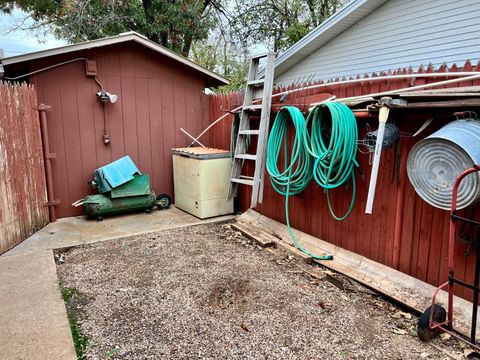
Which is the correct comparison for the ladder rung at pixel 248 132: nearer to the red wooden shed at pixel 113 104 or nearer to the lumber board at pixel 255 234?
the lumber board at pixel 255 234

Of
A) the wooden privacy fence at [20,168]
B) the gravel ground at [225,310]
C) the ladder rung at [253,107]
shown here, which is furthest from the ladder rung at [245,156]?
the wooden privacy fence at [20,168]

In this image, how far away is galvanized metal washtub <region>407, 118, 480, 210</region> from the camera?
1.99 m

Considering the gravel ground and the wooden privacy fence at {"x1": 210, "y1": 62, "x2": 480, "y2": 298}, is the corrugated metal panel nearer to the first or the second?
the gravel ground

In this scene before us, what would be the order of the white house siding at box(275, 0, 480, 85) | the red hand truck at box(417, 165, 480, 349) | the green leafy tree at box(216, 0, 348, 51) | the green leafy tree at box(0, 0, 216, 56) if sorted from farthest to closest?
the green leafy tree at box(216, 0, 348, 51) < the green leafy tree at box(0, 0, 216, 56) < the white house siding at box(275, 0, 480, 85) < the red hand truck at box(417, 165, 480, 349)

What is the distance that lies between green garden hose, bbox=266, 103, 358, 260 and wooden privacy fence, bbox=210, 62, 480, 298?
0.17 metres

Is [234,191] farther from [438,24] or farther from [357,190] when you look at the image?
[438,24]

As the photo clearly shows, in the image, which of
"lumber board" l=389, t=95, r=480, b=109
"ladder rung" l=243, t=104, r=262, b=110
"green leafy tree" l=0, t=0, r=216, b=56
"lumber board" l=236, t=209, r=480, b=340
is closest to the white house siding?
"green leafy tree" l=0, t=0, r=216, b=56

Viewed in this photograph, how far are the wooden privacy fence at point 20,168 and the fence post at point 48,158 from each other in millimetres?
99

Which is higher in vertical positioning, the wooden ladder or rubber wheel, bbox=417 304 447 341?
the wooden ladder

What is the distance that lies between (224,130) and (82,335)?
3.58 metres

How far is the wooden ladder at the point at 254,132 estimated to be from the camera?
4012mm

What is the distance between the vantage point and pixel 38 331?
2184mm

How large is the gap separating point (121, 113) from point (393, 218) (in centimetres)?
400

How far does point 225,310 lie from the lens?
2504 millimetres
